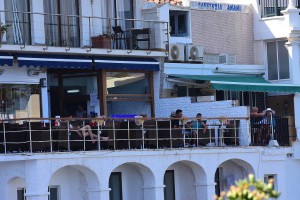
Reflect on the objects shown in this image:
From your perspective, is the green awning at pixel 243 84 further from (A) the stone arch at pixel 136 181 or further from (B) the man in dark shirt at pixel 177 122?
(A) the stone arch at pixel 136 181

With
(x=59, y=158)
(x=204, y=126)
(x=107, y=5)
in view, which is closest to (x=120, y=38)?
(x=107, y=5)

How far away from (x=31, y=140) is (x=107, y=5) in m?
8.12

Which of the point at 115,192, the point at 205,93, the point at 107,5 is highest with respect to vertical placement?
the point at 107,5

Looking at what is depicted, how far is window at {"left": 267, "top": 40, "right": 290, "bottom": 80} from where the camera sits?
4716cm

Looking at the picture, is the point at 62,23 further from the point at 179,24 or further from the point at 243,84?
the point at 243,84

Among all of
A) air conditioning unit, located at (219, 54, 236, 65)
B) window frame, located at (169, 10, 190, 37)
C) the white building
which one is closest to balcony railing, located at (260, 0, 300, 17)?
the white building

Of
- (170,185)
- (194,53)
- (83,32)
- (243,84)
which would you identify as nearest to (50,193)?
(170,185)

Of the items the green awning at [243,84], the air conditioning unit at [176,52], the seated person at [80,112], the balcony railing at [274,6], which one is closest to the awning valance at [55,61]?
the seated person at [80,112]

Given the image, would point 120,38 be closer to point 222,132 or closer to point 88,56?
point 88,56

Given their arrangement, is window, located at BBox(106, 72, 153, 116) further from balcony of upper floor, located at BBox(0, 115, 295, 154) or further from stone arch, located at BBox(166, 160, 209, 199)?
stone arch, located at BBox(166, 160, 209, 199)

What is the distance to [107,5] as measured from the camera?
4375 cm

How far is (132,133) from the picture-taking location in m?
39.5

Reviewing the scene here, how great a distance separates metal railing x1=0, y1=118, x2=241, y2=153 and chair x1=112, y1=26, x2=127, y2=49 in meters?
3.39

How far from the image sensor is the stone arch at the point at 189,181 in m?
42.0
